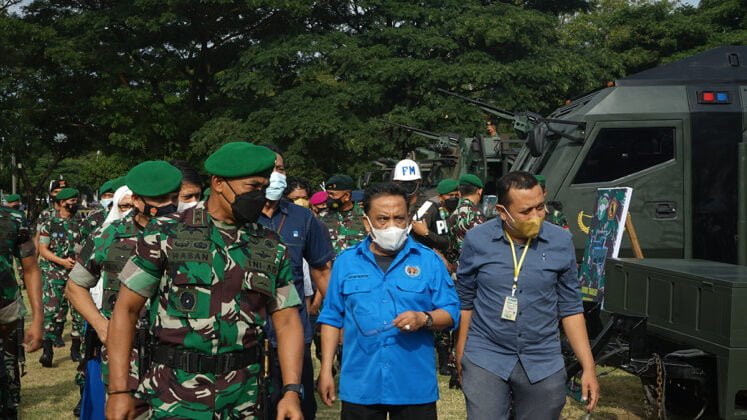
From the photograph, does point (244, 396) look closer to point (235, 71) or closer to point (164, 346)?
point (164, 346)

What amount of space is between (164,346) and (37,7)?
2735 cm

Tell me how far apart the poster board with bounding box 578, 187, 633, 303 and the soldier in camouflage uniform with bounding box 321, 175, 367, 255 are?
2.48 metres

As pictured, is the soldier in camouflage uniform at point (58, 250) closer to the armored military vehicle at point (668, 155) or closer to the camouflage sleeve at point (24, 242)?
the camouflage sleeve at point (24, 242)

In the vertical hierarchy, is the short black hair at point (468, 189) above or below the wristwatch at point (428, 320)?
above

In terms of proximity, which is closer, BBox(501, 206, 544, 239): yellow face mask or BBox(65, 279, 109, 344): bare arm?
BBox(501, 206, 544, 239): yellow face mask

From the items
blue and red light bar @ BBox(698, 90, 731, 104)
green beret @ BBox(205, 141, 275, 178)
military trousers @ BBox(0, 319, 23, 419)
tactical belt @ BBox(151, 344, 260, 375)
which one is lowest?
military trousers @ BBox(0, 319, 23, 419)

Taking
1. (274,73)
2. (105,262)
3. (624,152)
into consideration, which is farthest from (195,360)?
(274,73)

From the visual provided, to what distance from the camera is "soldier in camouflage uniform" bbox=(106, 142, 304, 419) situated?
3.40 meters

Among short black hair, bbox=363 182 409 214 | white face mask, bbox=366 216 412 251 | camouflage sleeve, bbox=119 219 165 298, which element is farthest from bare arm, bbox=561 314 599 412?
camouflage sleeve, bbox=119 219 165 298

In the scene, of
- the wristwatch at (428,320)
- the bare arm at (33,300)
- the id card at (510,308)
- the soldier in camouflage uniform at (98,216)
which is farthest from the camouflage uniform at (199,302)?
the soldier in camouflage uniform at (98,216)

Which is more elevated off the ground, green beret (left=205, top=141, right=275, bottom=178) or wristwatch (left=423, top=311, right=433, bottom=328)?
green beret (left=205, top=141, right=275, bottom=178)

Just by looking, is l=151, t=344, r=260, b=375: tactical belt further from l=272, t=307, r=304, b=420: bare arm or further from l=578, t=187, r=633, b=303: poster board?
l=578, t=187, r=633, b=303: poster board

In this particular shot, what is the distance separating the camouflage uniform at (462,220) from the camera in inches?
333

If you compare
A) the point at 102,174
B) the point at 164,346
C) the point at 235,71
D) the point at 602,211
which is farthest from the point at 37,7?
the point at 164,346
